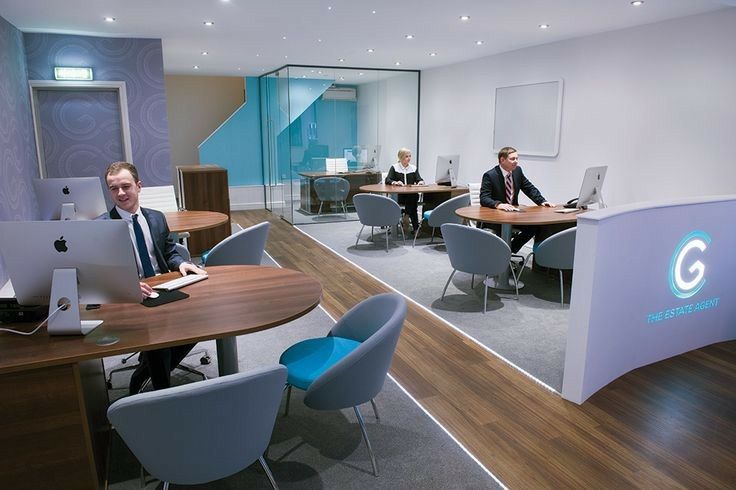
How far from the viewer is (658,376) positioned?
335cm

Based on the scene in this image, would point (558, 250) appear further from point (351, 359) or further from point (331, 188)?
point (331, 188)

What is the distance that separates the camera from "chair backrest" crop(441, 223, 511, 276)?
4230mm

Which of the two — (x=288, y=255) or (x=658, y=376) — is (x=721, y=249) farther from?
(x=288, y=255)

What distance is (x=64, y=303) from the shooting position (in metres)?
1.95

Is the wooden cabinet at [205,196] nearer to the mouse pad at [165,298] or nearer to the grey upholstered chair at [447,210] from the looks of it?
the grey upholstered chair at [447,210]

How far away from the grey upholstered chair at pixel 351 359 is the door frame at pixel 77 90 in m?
5.12

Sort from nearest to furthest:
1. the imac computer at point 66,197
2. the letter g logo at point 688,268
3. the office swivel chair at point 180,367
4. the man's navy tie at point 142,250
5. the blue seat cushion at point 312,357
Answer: the blue seat cushion at point 312,357 → the man's navy tie at point 142,250 → the office swivel chair at point 180,367 → the letter g logo at point 688,268 → the imac computer at point 66,197

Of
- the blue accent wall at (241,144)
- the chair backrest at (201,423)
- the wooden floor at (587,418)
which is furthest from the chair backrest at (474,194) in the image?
the blue accent wall at (241,144)

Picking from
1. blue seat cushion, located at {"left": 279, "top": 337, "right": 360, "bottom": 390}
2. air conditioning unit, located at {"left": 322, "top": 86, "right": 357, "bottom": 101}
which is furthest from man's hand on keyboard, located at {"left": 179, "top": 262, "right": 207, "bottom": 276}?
air conditioning unit, located at {"left": 322, "top": 86, "right": 357, "bottom": 101}

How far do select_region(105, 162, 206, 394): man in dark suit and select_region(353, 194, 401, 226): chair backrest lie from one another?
3745 mm

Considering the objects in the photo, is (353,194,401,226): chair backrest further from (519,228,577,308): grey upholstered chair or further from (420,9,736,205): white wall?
(519,228,577,308): grey upholstered chair

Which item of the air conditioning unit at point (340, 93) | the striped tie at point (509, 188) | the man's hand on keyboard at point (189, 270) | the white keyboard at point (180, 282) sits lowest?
the white keyboard at point (180, 282)

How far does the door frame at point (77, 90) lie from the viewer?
605 centimetres

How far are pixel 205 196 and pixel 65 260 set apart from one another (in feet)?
17.2
